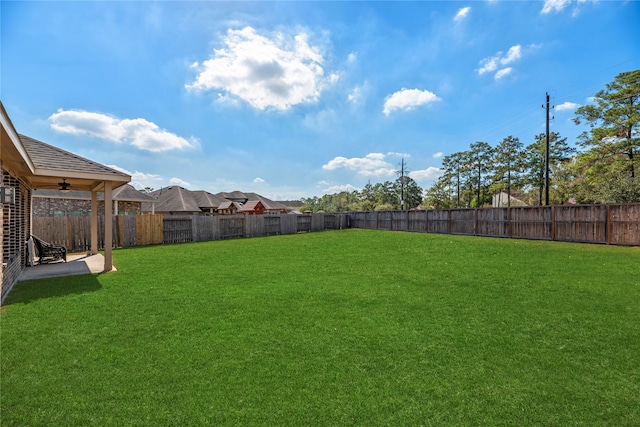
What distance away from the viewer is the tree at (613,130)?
20.7m

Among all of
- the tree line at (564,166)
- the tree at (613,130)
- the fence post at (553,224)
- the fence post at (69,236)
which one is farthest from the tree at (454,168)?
the fence post at (69,236)

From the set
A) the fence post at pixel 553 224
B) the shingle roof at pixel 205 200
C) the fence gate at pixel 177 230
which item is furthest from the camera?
the shingle roof at pixel 205 200

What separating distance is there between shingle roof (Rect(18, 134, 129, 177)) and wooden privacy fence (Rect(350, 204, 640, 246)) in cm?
1702

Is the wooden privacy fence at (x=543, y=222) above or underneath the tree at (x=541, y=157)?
underneath

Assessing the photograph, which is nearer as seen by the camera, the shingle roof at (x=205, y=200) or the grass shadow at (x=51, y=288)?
the grass shadow at (x=51, y=288)

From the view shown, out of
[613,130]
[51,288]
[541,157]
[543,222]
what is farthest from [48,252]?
[541,157]

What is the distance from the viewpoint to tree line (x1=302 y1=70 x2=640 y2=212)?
68.1ft

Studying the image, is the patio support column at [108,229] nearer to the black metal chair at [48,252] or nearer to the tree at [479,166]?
the black metal chair at [48,252]

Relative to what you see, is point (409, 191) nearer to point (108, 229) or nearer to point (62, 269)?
point (108, 229)

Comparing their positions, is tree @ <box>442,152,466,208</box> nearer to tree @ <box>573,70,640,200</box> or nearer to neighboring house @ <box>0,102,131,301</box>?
tree @ <box>573,70,640,200</box>

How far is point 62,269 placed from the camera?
305 inches

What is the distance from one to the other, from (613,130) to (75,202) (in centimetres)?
4128

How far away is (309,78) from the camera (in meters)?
13.2

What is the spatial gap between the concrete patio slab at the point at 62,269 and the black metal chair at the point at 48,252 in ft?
0.74
